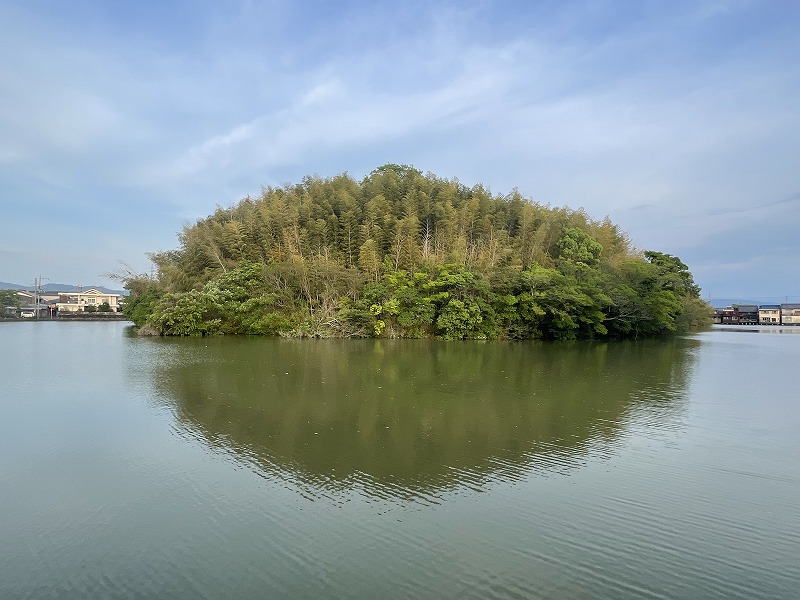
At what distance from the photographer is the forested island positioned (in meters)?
21.5

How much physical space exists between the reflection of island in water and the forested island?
827 centimetres

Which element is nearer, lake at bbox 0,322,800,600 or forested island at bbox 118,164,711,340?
lake at bbox 0,322,800,600

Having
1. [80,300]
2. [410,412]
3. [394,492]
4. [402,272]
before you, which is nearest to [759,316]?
[402,272]

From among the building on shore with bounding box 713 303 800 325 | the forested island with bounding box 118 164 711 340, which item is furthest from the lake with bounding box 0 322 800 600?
the building on shore with bounding box 713 303 800 325

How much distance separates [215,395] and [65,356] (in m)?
8.07

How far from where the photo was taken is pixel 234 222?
2403 centimetres

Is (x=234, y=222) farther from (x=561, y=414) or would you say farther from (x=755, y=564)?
(x=755, y=564)

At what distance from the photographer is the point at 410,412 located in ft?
22.8

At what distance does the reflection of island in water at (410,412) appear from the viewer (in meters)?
4.82

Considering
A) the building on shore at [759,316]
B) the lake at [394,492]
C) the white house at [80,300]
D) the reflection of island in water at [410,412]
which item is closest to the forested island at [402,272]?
the reflection of island in water at [410,412]

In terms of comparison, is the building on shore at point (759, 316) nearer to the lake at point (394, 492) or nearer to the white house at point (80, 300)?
the lake at point (394, 492)

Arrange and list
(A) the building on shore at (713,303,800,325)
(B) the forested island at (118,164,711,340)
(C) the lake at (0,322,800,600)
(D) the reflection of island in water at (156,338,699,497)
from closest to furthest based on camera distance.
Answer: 1. (C) the lake at (0,322,800,600)
2. (D) the reflection of island in water at (156,338,699,497)
3. (B) the forested island at (118,164,711,340)
4. (A) the building on shore at (713,303,800,325)

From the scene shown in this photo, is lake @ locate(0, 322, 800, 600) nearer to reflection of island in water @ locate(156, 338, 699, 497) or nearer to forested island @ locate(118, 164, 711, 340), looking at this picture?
reflection of island in water @ locate(156, 338, 699, 497)

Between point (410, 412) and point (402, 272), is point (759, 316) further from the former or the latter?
point (410, 412)
